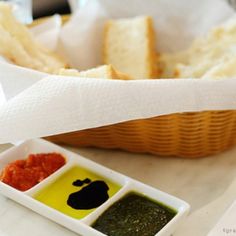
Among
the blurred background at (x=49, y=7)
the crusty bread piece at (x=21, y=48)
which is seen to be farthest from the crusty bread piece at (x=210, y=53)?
the blurred background at (x=49, y=7)

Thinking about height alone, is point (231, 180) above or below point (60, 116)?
below

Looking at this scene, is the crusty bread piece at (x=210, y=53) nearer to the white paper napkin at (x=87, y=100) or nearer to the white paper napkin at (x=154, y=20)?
the white paper napkin at (x=154, y=20)

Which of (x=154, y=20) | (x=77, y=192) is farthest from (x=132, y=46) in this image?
(x=77, y=192)

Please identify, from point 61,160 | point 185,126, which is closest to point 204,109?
point 185,126

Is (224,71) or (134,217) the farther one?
(224,71)

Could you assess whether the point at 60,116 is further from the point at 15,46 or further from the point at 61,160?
the point at 15,46

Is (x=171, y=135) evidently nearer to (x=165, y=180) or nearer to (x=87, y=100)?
(x=165, y=180)

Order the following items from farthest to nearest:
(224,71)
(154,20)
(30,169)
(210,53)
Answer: (154,20)
(210,53)
(224,71)
(30,169)
